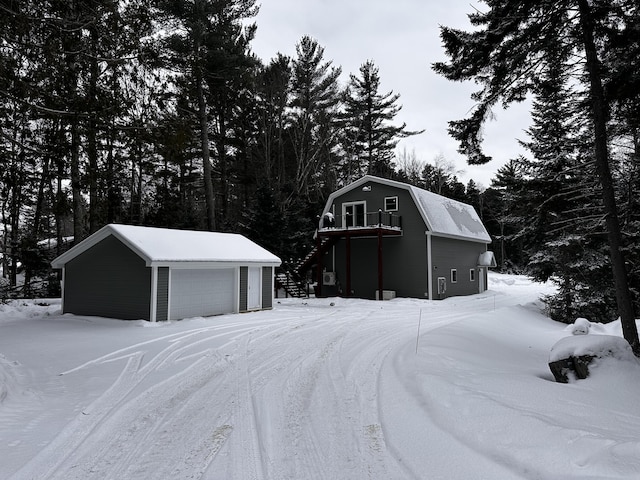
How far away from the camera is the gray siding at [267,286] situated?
15852 mm

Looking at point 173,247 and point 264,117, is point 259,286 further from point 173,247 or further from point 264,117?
point 264,117

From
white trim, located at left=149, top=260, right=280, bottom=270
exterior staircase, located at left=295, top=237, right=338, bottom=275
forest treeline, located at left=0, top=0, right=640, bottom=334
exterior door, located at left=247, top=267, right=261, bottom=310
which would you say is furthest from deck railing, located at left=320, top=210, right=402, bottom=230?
white trim, located at left=149, top=260, right=280, bottom=270

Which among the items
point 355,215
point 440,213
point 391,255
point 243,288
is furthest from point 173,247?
point 440,213

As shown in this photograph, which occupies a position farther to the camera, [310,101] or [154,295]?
[310,101]

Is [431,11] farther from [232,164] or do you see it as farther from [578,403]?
[232,164]

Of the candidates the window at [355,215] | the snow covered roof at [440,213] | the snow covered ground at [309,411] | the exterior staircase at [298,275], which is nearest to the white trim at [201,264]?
the snow covered ground at [309,411]

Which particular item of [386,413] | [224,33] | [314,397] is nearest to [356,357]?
[314,397]

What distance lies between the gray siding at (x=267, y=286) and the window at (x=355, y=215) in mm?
7306

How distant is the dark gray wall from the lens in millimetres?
20297

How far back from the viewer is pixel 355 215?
22359mm

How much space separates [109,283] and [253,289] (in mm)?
5066

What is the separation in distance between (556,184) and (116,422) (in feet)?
35.2

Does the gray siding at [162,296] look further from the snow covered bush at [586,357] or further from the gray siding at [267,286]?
the snow covered bush at [586,357]

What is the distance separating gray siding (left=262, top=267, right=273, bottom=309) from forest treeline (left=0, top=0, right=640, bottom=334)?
574 centimetres
